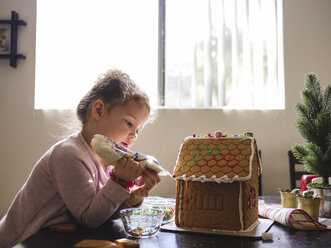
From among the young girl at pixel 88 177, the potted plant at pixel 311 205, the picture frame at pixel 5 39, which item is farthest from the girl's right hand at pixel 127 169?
the picture frame at pixel 5 39

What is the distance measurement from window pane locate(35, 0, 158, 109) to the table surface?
2203mm

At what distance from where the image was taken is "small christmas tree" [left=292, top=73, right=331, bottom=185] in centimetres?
115

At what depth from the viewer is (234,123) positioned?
278 cm

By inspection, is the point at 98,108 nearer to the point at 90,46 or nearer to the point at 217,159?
the point at 217,159

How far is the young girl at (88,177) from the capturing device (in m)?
0.86

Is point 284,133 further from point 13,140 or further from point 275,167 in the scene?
point 13,140

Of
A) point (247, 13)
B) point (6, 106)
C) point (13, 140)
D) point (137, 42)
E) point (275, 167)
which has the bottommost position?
point (275, 167)

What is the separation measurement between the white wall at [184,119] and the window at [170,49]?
92 mm

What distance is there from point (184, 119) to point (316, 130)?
169cm

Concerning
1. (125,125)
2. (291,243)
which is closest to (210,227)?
(291,243)

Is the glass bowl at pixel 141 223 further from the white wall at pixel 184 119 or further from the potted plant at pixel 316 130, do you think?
the white wall at pixel 184 119

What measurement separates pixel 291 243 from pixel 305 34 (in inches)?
97.9

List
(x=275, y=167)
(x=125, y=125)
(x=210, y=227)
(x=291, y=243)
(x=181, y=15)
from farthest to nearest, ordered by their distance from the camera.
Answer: (x=181, y=15) → (x=275, y=167) → (x=125, y=125) → (x=210, y=227) → (x=291, y=243)

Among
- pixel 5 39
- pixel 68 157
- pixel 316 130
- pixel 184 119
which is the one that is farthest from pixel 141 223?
pixel 5 39
